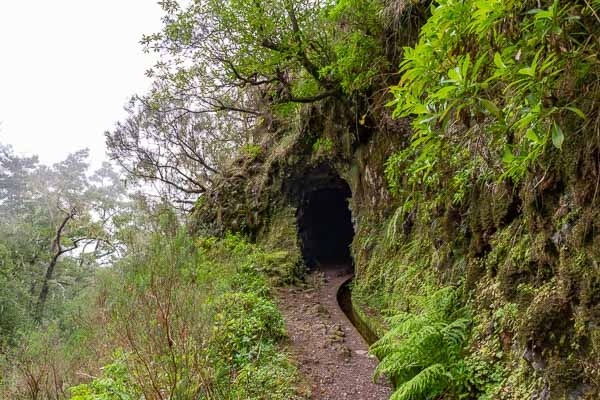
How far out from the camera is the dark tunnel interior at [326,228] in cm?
1173

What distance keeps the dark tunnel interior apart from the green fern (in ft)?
25.9

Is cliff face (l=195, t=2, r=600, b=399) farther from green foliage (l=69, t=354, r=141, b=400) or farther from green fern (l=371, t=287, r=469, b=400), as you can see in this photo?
green foliage (l=69, t=354, r=141, b=400)

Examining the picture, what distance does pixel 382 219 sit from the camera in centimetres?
701

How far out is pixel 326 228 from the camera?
44.6 ft

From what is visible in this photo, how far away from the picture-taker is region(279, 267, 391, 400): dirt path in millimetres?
3918

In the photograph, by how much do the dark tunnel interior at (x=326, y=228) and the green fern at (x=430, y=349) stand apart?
7903 mm

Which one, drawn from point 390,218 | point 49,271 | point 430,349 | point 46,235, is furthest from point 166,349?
point 46,235

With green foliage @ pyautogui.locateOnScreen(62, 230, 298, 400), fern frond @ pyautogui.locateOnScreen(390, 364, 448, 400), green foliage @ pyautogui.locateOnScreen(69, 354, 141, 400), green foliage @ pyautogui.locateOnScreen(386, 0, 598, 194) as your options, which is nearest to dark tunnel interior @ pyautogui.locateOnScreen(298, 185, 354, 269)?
green foliage @ pyautogui.locateOnScreen(62, 230, 298, 400)

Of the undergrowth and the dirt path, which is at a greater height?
the undergrowth

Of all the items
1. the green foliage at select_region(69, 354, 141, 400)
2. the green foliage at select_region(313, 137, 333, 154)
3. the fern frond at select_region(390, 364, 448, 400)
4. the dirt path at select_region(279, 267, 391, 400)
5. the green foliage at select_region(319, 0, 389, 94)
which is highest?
the green foliage at select_region(319, 0, 389, 94)

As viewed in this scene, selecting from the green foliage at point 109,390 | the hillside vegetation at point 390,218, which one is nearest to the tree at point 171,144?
the hillside vegetation at point 390,218

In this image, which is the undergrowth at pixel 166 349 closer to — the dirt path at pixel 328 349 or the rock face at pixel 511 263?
the dirt path at pixel 328 349

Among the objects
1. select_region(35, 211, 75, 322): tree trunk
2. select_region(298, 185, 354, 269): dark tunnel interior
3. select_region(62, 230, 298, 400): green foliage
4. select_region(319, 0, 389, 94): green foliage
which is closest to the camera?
select_region(62, 230, 298, 400): green foliage

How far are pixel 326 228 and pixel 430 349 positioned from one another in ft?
Result: 34.2
